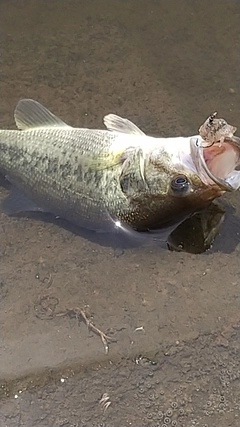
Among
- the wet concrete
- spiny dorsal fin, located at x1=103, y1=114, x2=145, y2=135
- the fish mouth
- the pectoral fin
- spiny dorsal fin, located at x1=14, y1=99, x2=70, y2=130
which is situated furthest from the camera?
spiny dorsal fin, located at x1=14, y1=99, x2=70, y2=130

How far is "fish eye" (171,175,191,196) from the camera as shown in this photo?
292cm

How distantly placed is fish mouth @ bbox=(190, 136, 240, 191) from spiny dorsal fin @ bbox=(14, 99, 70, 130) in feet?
3.37

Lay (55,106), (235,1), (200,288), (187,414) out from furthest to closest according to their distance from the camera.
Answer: (235,1) < (55,106) < (200,288) < (187,414)

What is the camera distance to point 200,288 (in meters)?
3.46

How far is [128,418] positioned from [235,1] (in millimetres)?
3059

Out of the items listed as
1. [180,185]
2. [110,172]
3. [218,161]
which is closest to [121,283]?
[110,172]

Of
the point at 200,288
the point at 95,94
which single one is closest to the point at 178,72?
the point at 95,94

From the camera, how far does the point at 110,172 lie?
3254 millimetres

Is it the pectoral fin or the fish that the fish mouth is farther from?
the pectoral fin

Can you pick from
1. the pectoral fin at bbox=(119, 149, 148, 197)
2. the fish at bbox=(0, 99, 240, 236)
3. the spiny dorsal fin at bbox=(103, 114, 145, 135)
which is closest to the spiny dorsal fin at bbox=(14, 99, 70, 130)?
the fish at bbox=(0, 99, 240, 236)

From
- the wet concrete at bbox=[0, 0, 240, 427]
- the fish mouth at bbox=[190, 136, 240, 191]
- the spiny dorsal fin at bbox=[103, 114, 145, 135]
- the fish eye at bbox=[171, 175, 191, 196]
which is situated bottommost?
the wet concrete at bbox=[0, 0, 240, 427]

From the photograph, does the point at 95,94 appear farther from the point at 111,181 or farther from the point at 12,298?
the point at 12,298

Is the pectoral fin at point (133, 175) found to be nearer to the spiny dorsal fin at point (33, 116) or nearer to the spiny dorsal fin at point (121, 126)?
the spiny dorsal fin at point (121, 126)

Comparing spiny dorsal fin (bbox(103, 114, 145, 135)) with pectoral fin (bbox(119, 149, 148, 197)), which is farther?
spiny dorsal fin (bbox(103, 114, 145, 135))
